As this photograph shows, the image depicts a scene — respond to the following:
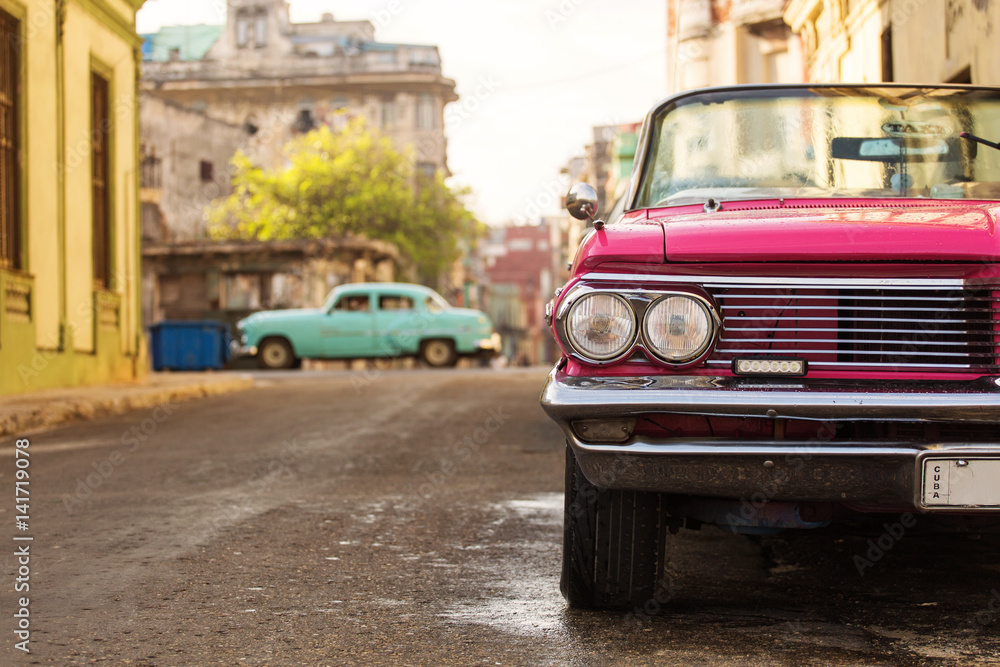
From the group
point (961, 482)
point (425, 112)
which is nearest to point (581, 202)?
point (961, 482)

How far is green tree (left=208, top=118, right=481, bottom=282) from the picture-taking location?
145ft

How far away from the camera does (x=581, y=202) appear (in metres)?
4.36

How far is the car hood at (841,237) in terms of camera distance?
318 centimetres

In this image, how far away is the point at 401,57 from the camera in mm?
61344

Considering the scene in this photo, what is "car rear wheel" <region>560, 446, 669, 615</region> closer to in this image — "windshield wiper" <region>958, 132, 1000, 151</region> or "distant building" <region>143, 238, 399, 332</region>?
"windshield wiper" <region>958, 132, 1000, 151</region>

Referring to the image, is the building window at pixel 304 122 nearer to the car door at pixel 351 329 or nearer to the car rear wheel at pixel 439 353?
the car door at pixel 351 329

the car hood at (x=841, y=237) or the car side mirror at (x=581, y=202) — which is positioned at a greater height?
the car side mirror at (x=581, y=202)

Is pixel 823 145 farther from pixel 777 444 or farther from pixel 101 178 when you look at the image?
pixel 101 178

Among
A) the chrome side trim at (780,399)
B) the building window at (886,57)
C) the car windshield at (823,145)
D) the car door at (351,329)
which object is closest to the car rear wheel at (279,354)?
the car door at (351,329)

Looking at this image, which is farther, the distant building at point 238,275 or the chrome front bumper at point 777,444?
the distant building at point 238,275

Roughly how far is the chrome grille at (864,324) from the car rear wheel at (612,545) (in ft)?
1.86

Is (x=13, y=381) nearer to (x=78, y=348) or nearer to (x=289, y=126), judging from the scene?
(x=78, y=348)

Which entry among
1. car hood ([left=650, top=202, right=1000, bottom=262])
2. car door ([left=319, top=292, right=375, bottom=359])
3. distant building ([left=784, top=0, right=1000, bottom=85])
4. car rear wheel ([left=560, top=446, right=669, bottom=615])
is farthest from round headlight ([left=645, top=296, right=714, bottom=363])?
car door ([left=319, top=292, right=375, bottom=359])

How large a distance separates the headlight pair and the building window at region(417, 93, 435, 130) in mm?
57826
